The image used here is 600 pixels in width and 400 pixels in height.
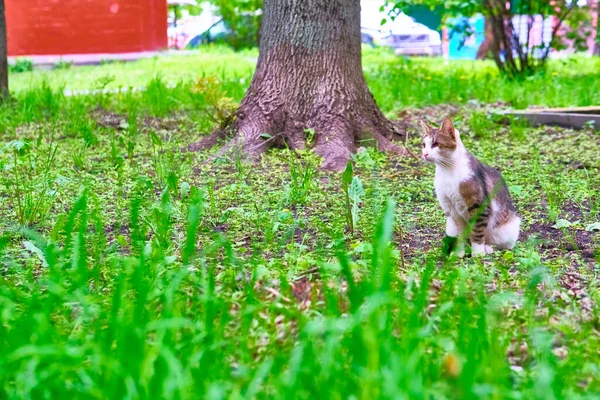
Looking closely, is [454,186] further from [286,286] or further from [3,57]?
[3,57]

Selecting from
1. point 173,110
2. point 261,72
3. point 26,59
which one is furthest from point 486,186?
point 26,59

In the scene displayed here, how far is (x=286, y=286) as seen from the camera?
8.45ft

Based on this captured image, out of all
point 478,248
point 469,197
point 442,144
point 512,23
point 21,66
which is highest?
point 512,23

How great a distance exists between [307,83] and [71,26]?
11.7m

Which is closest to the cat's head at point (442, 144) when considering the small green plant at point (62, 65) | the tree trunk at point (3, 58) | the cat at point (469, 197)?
the cat at point (469, 197)

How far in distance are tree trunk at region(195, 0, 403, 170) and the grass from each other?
261mm

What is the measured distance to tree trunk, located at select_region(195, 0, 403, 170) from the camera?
19.8ft

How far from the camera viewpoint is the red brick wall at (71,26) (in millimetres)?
16469

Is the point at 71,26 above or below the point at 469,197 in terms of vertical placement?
above

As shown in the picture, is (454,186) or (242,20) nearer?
(454,186)

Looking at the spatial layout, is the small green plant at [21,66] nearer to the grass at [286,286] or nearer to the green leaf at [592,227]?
the grass at [286,286]

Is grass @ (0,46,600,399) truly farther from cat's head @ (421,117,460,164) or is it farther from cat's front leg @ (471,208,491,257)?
cat's head @ (421,117,460,164)

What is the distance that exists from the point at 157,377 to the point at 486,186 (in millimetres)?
2412

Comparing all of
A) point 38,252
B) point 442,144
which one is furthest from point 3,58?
point 442,144
